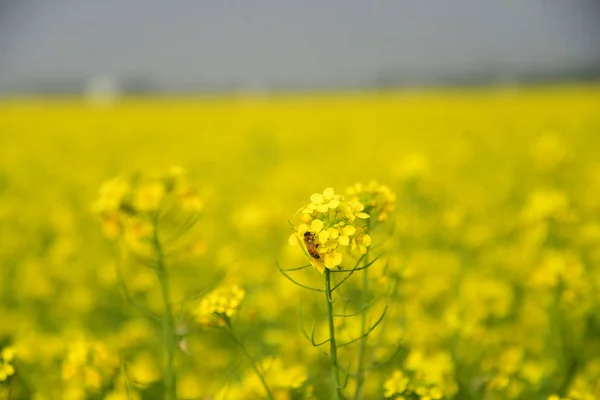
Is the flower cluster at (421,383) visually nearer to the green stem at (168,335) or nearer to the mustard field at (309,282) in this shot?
→ the mustard field at (309,282)

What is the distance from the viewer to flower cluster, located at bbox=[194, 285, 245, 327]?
54.5 inches

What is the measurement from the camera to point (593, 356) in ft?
7.36

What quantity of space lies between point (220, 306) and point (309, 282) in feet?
3.86

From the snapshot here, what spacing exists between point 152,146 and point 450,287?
8379mm

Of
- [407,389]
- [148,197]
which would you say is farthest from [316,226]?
[148,197]

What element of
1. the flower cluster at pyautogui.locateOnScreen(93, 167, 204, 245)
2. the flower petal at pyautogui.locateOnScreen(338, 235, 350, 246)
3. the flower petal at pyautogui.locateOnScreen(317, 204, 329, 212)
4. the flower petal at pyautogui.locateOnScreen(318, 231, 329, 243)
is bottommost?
the flower petal at pyautogui.locateOnScreen(338, 235, 350, 246)

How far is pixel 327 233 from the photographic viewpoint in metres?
1.09

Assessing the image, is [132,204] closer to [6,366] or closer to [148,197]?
[148,197]

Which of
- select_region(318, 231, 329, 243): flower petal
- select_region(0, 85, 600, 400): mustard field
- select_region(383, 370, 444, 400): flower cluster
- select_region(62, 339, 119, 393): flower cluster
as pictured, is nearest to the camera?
select_region(318, 231, 329, 243): flower petal

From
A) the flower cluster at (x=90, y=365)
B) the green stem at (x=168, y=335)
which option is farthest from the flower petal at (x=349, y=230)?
the flower cluster at (x=90, y=365)

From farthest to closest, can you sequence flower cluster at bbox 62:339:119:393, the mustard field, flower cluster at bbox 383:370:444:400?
flower cluster at bbox 62:339:119:393 → the mustard field → flower cluster at bbox 383:370:444:400

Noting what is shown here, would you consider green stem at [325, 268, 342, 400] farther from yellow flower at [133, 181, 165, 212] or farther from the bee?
yellow flower at [133, 181, 165, 212]

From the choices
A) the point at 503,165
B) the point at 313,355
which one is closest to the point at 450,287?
the point at 313,355

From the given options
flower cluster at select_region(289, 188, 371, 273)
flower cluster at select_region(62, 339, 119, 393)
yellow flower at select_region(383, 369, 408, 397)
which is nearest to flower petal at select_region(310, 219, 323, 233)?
flower cluster at select_region(289, 188, 371, 273)
